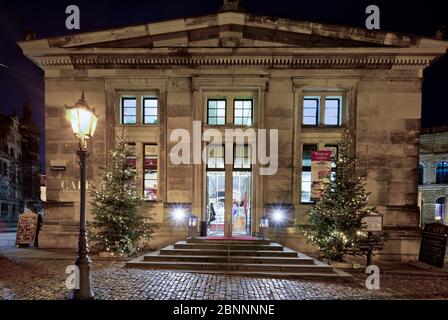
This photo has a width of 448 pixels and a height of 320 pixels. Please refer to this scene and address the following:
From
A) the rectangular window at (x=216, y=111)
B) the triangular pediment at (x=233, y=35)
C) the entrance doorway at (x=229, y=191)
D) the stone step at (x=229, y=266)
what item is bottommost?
the stone step at (x=229, y=266)

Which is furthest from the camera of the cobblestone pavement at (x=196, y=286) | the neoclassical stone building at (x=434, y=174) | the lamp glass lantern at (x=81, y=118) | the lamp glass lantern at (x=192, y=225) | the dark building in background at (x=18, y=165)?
the dark building in background at (x=18, y=165)

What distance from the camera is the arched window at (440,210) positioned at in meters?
38.1

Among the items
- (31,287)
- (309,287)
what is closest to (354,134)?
(309,287)

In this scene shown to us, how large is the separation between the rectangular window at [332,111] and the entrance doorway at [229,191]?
4237 millimetres

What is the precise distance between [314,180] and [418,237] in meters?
5.23

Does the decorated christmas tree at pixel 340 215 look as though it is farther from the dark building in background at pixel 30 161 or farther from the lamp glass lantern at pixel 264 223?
the dark building in background at pixel 30 161

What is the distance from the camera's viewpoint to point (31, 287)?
8.84m

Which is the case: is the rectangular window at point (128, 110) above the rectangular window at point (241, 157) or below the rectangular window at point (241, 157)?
above

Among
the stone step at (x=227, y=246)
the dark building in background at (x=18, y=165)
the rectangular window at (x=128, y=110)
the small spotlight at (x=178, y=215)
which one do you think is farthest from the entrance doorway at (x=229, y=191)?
the dark building in background at (x=18, y=165)

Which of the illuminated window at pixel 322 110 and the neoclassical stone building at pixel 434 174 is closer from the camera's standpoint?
the illuminated window at pixel 322 110

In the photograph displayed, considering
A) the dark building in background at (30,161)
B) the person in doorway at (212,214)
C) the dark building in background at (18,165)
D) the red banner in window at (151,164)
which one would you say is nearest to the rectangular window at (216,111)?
the red banner in window at (151,164)

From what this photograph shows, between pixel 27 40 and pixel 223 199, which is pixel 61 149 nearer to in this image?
pixel 27 40

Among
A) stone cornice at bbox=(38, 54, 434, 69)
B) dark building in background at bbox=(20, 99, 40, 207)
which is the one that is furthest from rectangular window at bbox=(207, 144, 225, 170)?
dark building in background at bbox=(20, 99, 40, 207)

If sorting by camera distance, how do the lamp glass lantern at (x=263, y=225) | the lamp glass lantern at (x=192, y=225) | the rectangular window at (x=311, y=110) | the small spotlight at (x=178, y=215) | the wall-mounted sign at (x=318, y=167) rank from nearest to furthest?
1. the lamp glass lantern at (x=192, y=225)
2. the lamp glass lantern at (x=263, y=225)
3. the wall-mounted sign at (x=318, y=167)
4. the small spotlight at (x=178, y=215)
5. the rectangular window at (x=311, y=110)
